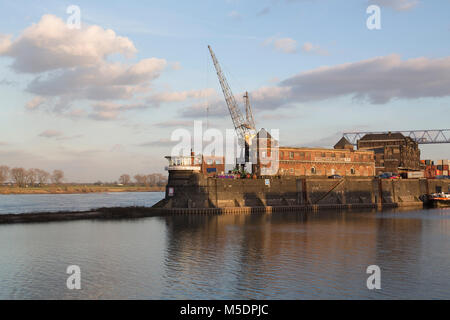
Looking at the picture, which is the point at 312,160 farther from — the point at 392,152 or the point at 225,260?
the point at 225,260

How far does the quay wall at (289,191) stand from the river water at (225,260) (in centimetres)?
1775

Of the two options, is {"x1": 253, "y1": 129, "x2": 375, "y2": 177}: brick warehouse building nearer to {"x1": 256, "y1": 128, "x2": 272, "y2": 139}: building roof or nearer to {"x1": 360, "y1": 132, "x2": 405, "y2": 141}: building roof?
{"x1": 256, "y1": 128, "x2": 272, "y2": 139}: building roof

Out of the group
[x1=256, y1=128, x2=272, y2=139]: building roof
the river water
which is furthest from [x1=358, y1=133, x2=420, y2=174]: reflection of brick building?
the river water

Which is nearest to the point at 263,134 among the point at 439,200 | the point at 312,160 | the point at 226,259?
the point at 312,160

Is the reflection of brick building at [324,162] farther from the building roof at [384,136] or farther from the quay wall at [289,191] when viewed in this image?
the building roof at [384,136]

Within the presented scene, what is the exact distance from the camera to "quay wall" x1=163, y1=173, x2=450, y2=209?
3875 inches

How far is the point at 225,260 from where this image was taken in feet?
157

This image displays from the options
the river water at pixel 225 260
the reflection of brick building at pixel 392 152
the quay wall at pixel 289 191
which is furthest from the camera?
the reflection of brick building at pixel 392 152

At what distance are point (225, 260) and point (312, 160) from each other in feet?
269

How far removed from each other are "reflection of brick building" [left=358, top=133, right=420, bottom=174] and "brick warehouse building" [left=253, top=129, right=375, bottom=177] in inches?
898

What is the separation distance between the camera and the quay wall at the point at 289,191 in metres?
98.4

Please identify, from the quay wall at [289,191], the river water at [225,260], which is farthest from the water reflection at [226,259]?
the quay wall at [289,191]
